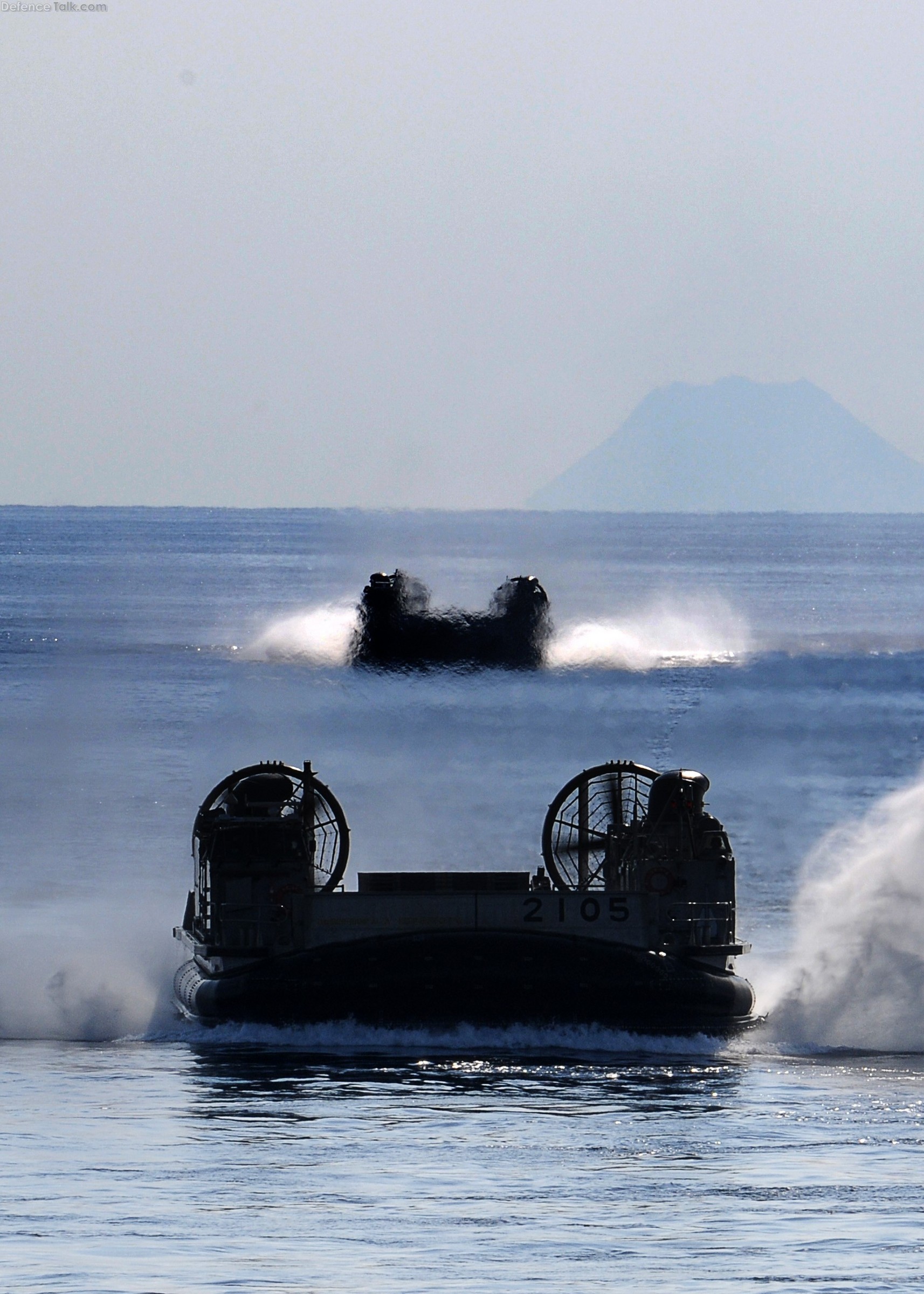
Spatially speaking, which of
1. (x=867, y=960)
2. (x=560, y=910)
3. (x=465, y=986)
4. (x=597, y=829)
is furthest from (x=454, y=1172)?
(x=867, y=960)

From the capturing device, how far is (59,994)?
118ft

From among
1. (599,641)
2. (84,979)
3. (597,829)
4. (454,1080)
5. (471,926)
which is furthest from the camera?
(599,641)

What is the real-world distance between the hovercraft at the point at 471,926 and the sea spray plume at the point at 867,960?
1.75 m

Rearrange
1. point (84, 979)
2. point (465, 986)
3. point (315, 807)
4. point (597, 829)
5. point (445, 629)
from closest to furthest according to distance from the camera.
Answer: point (465, 986) < point (315, 807) < point (597, 829) < point (84, 979) < point (445, 629)

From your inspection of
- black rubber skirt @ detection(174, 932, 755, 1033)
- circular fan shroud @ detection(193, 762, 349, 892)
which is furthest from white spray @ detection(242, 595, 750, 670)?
black rubber skirt @ detection(174, 932, 755, 1033)

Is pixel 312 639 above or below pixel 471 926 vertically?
above

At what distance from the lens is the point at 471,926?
33.7 m

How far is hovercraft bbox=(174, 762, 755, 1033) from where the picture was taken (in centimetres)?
3275

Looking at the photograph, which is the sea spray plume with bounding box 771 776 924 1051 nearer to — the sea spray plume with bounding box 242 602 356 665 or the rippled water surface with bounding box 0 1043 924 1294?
the rippled water surface with bounding box 0 1043 924 1294

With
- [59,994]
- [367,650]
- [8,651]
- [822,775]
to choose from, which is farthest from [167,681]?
[59,994]

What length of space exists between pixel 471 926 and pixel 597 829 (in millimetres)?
3640

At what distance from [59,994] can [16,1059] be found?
3.70 m

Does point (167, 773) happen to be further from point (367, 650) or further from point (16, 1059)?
point (16, 1059)

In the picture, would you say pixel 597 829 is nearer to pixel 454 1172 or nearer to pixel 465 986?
pixel 465 986
